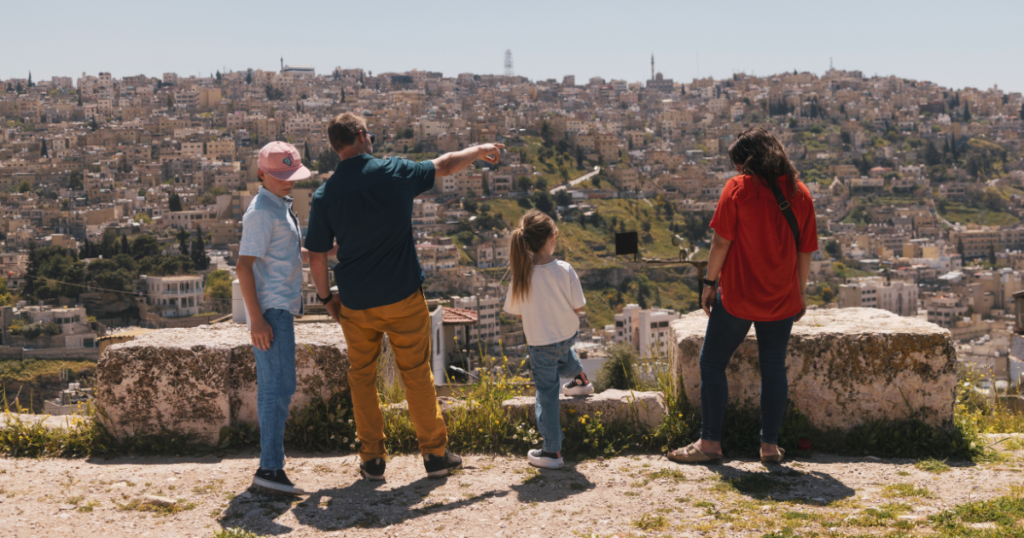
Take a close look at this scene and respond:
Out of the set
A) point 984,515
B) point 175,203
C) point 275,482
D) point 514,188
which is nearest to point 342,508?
point 275,482

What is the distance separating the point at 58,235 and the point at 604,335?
1565 inches

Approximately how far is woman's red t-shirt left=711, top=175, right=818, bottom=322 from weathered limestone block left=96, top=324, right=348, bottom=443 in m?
1.80

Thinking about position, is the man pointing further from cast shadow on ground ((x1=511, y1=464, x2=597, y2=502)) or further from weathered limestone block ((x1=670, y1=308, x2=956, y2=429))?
weathered limestone block ((x1=670, y1=308, x2=956, y2=429))

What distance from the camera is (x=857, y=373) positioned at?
9.95 feet

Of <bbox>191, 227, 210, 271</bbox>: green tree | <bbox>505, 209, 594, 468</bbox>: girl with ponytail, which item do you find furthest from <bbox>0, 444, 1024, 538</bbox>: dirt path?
<bbox>191, 227, 210, 271</bbox>: green tree

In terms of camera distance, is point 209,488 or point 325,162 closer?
point 209,488

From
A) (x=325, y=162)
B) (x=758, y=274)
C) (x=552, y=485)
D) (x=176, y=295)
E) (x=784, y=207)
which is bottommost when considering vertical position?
(x=176, y=295)

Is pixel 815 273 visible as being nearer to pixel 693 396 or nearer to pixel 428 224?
pixel 428 224

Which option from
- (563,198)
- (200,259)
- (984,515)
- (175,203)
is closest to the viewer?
(984,515)

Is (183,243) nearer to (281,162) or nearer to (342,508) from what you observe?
(281,162)

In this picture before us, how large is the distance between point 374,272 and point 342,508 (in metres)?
0.74

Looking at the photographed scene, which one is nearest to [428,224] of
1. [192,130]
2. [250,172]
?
[250,172]

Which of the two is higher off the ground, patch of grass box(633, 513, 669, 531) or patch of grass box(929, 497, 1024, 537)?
patch of grass box(929, 497, 1024, 537)

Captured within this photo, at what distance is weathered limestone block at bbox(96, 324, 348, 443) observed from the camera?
10.3 feet
